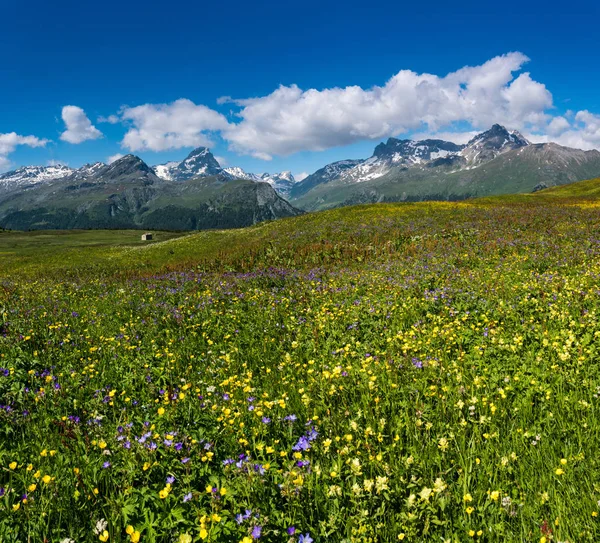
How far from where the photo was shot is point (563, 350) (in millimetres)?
5871

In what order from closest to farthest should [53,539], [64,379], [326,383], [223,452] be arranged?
1. [53,539]
2. [223,452]
3. [326,383]
4. [64,379]

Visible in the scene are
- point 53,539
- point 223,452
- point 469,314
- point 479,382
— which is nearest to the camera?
point 53,539

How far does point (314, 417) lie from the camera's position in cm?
441

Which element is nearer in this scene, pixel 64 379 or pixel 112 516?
pixel 112 516

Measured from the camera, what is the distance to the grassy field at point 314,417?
127 inches

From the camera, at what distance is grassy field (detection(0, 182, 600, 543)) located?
322cm

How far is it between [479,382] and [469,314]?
11.8ft

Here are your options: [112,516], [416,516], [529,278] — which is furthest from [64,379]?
[529,278]

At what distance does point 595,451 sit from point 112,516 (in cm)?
501

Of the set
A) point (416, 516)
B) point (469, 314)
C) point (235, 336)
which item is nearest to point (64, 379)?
point (235, 336)

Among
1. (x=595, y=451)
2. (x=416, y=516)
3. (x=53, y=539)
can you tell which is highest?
(x=53, y=539)

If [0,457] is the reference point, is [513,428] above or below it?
below

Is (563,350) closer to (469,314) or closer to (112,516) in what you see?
(469,314)

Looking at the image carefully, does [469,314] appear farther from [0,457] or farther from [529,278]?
[0,457]
